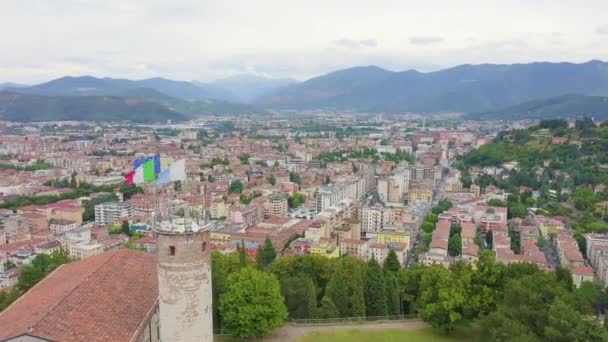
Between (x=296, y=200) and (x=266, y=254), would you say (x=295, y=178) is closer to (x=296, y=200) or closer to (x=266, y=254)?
(x=296, y=200)

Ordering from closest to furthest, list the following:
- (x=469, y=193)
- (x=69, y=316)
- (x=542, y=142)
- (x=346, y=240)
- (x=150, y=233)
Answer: (x=69, y=316), (x=346, y=240), (x=150, y=233), (x=469, y=193), (x=542, y=142)

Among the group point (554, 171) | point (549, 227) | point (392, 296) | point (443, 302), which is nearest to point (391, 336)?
point (443, 302)

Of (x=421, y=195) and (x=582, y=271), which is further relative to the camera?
(x=421, y=195)

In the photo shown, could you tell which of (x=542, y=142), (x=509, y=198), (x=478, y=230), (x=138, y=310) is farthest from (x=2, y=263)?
(x=542, y=142)

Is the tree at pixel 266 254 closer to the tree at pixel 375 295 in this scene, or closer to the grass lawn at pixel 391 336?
the tree at pixel 375 295

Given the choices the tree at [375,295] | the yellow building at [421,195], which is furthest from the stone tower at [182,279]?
the yellow building at [421,195]

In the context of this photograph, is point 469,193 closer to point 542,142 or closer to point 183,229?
point 542,142
